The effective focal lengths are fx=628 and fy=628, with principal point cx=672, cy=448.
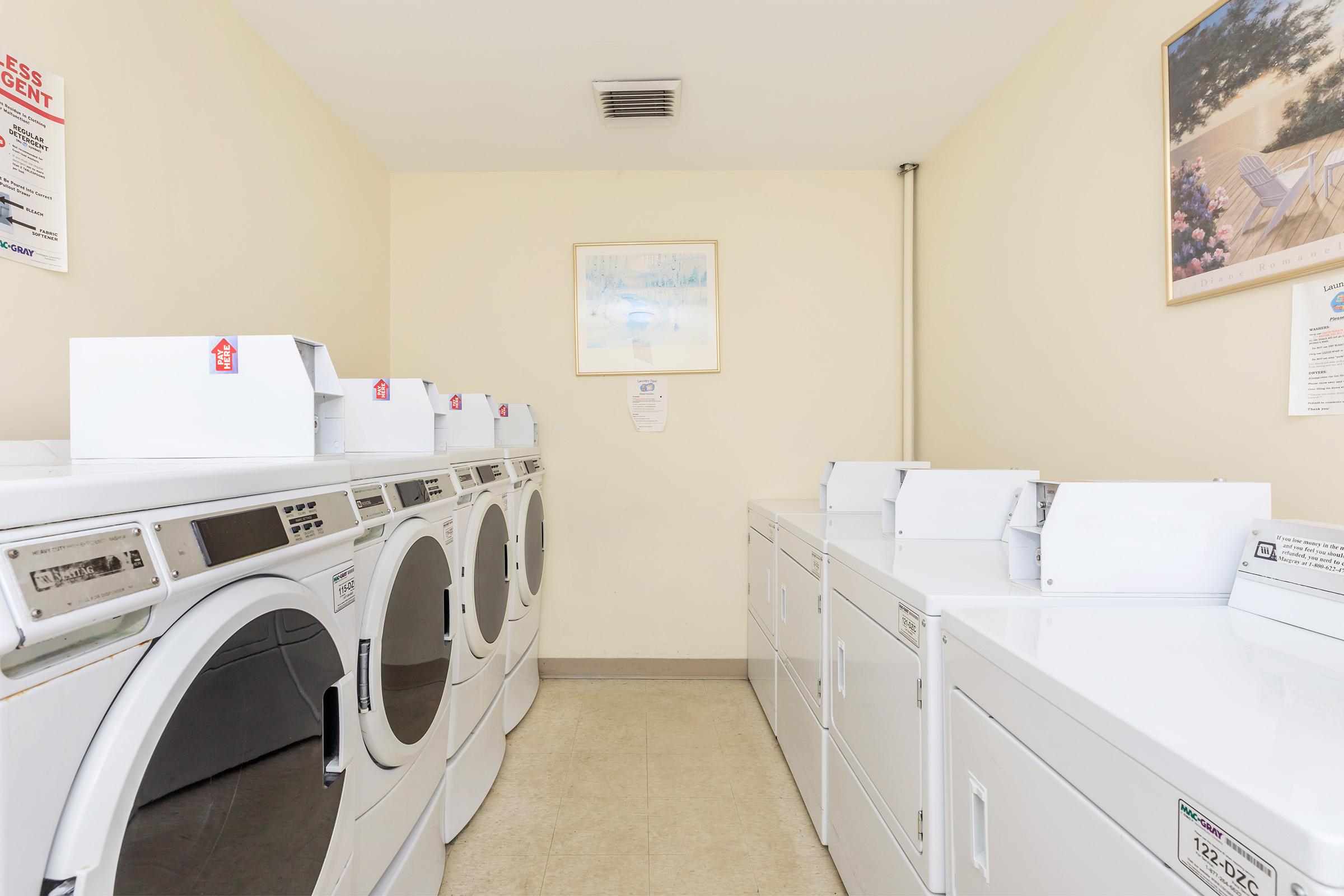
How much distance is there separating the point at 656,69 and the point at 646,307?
A: 3.62ft

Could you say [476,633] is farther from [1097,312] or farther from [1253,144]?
[1253,144]

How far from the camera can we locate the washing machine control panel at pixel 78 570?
0.52 metres

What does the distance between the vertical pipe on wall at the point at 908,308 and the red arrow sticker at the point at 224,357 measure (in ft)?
9.27

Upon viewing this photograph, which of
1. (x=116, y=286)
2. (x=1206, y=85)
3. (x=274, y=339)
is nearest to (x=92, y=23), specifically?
(x=116, y=286)

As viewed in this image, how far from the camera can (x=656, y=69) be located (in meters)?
2.35

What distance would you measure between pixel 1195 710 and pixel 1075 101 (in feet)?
6.64

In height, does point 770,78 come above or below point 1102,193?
above

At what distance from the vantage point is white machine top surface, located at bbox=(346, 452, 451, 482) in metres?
1.19

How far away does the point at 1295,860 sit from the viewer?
0.49m

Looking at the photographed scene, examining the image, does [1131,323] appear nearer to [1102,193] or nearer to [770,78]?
[1102,193]

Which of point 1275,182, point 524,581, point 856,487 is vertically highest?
point 1275,182

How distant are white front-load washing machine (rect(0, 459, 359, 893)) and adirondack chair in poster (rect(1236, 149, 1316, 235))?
2002 millimetres

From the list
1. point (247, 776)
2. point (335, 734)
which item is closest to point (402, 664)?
point (335, 734)

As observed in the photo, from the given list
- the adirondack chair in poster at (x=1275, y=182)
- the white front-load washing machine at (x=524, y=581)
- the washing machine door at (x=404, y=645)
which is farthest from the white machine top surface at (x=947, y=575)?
the white front-load washing machine at (x=524, y=581)
